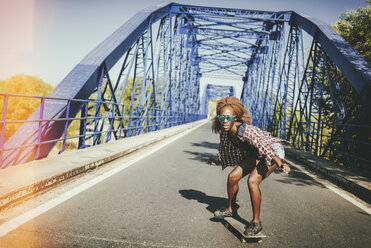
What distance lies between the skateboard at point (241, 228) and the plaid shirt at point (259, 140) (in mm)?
760

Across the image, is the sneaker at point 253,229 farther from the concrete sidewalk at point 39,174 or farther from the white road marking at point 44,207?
the concrete sidewalk at point 39,174

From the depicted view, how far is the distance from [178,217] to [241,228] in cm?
81

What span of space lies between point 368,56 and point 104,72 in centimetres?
1454

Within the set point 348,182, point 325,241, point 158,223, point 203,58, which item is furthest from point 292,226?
point 203,58

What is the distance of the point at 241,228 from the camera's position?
2.93 m

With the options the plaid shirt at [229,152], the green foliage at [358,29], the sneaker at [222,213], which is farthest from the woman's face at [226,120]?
the green foliage at [358,29]

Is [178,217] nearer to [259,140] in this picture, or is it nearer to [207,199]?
[207,199]

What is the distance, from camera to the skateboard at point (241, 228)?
2753mm

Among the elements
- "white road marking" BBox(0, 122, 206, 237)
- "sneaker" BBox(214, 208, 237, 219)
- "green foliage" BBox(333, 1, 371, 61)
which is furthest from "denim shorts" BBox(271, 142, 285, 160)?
"green foliage" BBox(333, 1, 371, 61)

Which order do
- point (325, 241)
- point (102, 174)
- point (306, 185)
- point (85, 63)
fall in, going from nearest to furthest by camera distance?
point (325, 241), point (102, 174), point (306, 185), point (85, 63)

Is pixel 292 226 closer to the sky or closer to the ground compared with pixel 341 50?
closer to the ground

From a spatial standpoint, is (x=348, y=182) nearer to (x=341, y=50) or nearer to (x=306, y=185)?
(x=306, y=185)

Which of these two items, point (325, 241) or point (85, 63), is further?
point (85, 63)

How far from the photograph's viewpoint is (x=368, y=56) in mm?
15109
